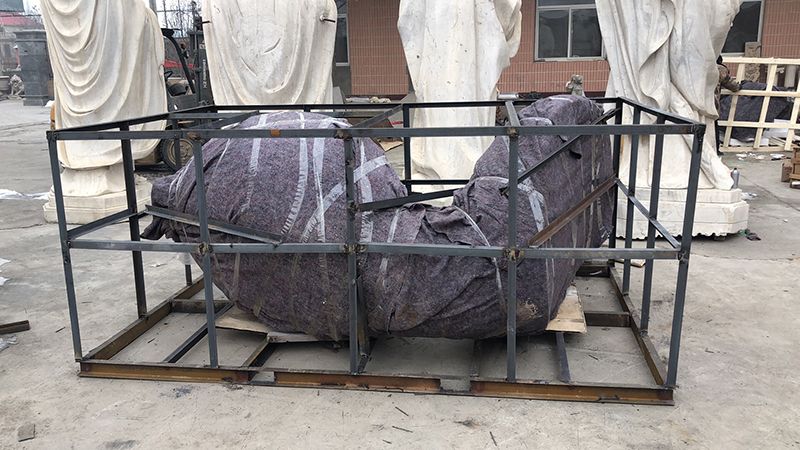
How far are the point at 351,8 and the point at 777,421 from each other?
1060 cm

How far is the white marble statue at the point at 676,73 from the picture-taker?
195 inches

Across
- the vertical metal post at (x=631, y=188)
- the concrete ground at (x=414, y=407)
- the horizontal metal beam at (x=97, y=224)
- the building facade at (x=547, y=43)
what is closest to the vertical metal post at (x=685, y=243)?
the concrete ground at (x=414, y=407)

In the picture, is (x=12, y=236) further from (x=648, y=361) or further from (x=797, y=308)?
(x=797, y=308)

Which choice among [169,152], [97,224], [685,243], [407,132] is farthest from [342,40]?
[685,243]

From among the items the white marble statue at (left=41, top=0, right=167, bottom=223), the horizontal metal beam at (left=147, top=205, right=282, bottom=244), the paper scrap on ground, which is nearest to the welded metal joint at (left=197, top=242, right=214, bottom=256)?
the horizontal metal beam at (left=147, top=205, right=282, bottom=244)

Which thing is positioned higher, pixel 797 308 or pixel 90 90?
pixel 90 90

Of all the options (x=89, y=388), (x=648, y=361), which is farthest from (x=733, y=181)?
(x=89, y=388)

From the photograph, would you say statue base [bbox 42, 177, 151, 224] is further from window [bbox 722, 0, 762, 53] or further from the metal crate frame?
window [bbox 722, 0, 762, 53]

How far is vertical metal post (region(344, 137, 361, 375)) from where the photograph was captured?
268 centimetres

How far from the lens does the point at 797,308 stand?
369 cm

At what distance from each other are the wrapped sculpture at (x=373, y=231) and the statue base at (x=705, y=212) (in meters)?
2.15

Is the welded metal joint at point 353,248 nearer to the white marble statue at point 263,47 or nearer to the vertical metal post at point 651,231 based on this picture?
the vertical metal post at point 651,231

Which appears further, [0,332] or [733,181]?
[733,181]

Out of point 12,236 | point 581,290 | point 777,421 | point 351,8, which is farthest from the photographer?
point 351,8
